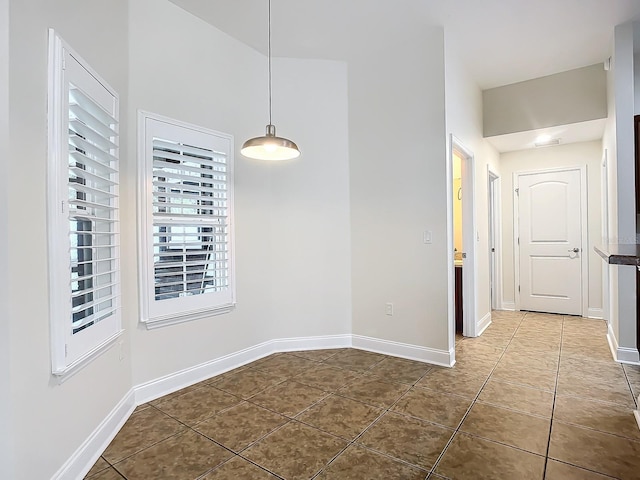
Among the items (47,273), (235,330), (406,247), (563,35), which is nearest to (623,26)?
(563,35)

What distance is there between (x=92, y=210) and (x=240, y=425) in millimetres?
1594

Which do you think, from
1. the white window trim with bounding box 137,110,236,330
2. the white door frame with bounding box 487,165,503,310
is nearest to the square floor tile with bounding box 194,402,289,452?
the white window trim with bounding box 137,110,236,330

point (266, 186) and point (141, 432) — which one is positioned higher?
point (266, 186)

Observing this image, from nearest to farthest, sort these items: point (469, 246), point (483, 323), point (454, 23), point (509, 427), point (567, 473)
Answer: point (567, 473), point (509, 427), point (454, 23), point (469, 246), point (483, 323)

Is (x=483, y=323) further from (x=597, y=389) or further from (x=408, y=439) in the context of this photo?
(x=408, y=439)

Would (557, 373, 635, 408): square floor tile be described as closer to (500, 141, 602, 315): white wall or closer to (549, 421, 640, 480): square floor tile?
(549, 421, 640, 480): square floor tile

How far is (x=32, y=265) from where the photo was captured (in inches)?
60.6

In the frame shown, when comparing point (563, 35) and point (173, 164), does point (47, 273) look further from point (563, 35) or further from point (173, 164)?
point (563, 35)

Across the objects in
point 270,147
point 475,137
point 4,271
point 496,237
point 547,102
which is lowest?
point 4,271

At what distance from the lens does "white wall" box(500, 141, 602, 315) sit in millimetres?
4996

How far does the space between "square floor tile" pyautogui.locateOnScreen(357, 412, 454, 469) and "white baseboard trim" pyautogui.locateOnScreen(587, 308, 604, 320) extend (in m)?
4.18

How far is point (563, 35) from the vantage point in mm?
3365

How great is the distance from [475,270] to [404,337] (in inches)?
51.0

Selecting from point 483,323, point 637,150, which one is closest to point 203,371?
point 483,323
